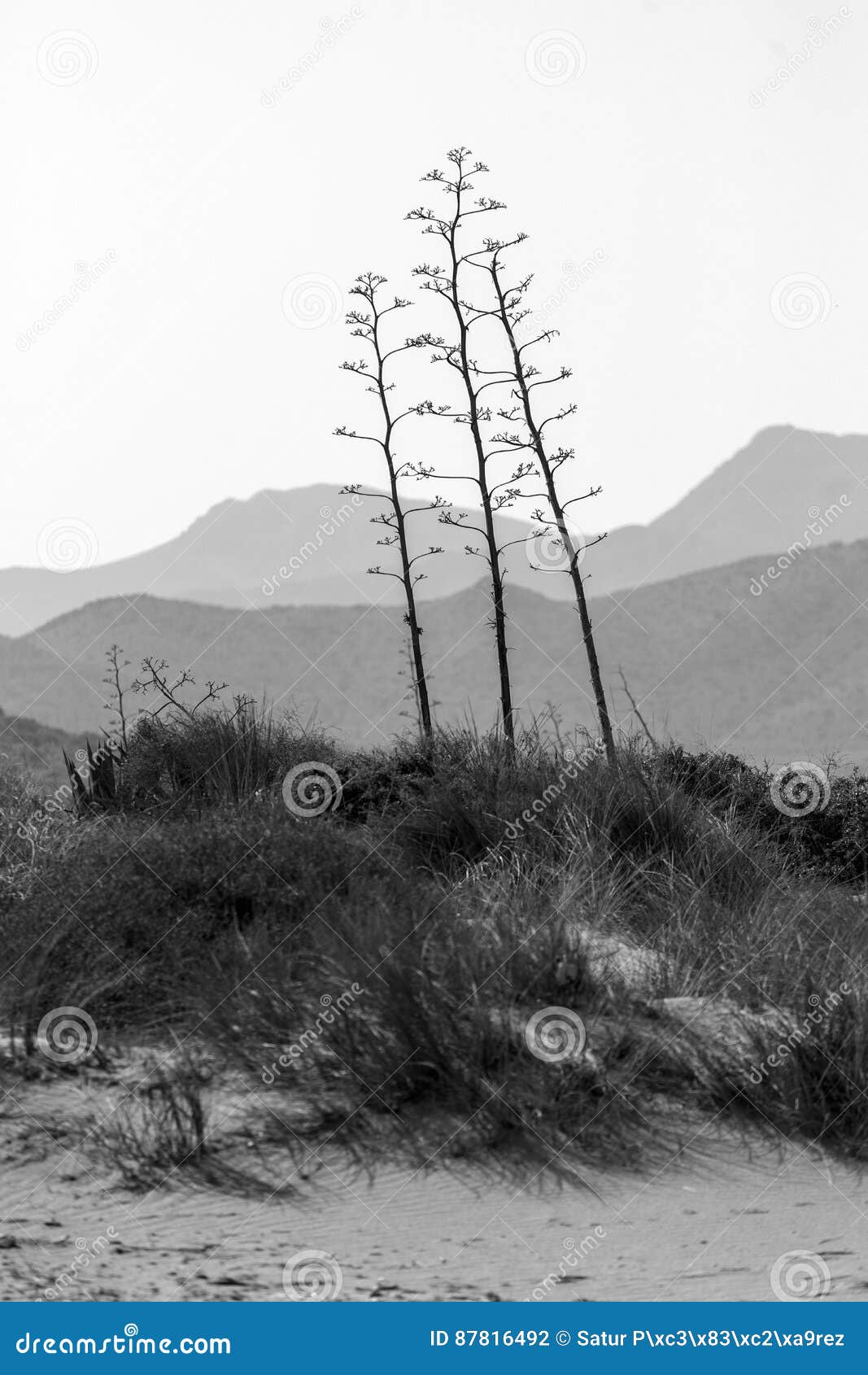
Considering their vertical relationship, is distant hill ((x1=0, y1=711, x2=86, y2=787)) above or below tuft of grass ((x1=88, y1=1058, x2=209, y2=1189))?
above

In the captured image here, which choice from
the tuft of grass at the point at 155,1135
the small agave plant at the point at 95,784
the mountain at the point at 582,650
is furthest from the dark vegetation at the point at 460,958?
the mountain at the point at 582,650

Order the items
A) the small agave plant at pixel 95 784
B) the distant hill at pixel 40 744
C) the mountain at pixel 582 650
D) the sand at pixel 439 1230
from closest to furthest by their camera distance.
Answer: the sand at pixel 439 1230
the small agave plant at pixel 95 784
the distant hill at pixel 40 744
the mountain at pixel 582 650

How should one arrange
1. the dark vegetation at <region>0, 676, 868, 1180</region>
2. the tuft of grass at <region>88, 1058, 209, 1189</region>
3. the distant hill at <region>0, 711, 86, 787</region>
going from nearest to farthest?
the tuft of grass at <region>88, 1058, 209, 1189</region>, the dark vegetation at <region>0, 676, 868, 1180</region>, the distant hill at <region>0, 711, 86, 787</region>

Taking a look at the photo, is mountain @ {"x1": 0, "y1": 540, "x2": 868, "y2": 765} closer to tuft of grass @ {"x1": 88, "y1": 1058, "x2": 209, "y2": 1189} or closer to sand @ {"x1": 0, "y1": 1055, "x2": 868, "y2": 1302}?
tuft of grass @ {"x1": 88, "y1": 1058, "x2": 209, "y2": 1189}

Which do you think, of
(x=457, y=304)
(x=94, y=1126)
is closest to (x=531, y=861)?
(x=94, y=1126)

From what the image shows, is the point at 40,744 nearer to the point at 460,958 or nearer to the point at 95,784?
the point at 95,784

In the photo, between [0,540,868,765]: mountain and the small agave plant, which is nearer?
the small agave plant

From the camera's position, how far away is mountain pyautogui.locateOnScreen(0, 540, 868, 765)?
278ft

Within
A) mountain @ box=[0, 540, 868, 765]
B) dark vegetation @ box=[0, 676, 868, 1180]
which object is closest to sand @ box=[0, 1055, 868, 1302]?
dark vegetation @ box=[0, 676, 868, 1180]

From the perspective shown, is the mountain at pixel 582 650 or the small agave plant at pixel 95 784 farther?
the mountain at pixel 582 650

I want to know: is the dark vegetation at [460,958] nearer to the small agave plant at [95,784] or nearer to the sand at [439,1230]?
the sand at [439,1230]

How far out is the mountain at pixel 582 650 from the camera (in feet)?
278

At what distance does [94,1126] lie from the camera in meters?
5.54

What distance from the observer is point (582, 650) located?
281ft
